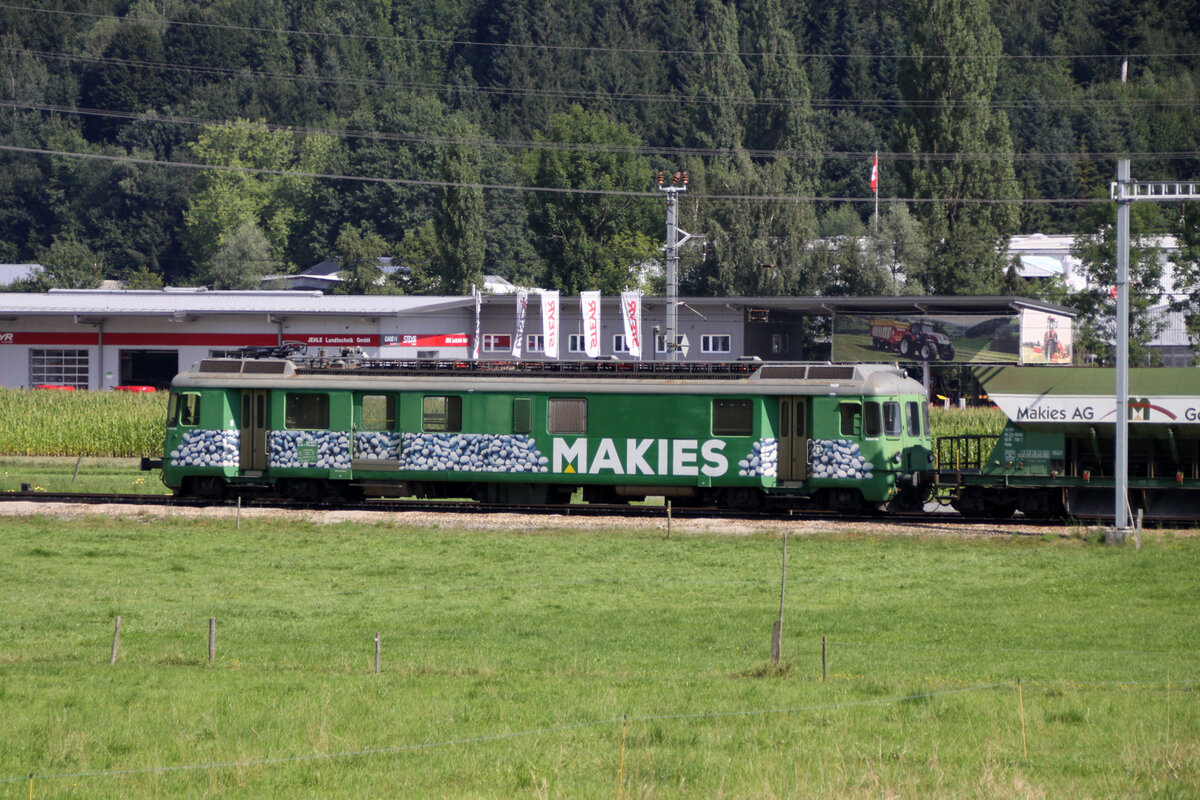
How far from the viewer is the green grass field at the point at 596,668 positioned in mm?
12297

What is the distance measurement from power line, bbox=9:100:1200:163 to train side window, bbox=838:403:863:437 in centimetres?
6220

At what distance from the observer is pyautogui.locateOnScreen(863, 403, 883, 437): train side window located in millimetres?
30328

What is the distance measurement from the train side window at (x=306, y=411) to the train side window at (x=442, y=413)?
2350 millimetres

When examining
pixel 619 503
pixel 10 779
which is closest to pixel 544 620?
pixel 10 779

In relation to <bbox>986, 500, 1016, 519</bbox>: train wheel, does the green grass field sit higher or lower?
lower

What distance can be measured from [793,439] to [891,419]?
2108 mm

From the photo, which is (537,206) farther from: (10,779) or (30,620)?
(10,779)

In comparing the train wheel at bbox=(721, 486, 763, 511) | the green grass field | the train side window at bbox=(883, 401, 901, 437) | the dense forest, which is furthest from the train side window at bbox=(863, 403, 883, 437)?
the dense forest

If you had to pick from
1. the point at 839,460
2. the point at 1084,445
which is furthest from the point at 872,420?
the point at 1084,445

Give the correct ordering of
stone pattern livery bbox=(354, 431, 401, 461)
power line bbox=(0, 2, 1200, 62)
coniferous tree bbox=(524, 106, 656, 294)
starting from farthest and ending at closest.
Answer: power line bbox=(0, 2, 1200, 62) → coniferous tree bbox=(524, 106, 656, 294) → stone pattern livery bbox=(354, 431, 401, 461)

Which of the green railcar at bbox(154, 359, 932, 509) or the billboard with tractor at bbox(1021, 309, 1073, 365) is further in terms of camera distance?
the billboard with tractor at bbox(1021, 309, 1073, 365)

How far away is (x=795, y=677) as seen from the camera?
16266 millimetres

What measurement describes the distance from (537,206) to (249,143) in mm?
52219

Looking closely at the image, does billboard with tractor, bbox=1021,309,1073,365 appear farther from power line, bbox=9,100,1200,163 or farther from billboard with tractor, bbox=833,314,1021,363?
power line, bbox=9,100,1200,163
